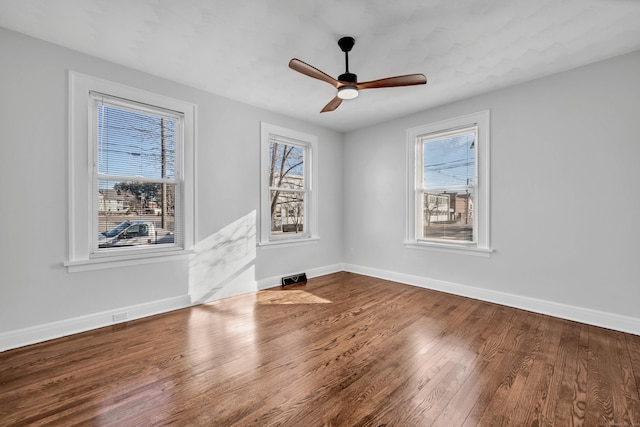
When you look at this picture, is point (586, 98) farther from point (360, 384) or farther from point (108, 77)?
point (108, 77)

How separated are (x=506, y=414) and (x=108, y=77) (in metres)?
4.35

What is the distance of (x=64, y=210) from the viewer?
2.70 metres

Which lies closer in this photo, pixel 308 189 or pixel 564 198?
pixel 564 198

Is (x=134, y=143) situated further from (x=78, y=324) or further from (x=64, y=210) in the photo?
(x=78, y=324)

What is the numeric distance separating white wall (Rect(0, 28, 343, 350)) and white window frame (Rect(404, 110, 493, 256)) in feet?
→ 8.17

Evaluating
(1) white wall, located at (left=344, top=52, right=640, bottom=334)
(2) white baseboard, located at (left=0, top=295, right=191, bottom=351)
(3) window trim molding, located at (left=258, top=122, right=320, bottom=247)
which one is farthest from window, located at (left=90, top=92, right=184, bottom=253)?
(1) white wall, located at (left=344, top=52, right=640, bottom=334)

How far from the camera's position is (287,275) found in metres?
4.60

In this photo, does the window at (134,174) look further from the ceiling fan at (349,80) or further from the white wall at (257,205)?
the ceiling fan at (349,80)

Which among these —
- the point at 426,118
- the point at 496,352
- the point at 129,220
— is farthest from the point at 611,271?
the point at 129,220

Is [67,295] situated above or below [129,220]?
below

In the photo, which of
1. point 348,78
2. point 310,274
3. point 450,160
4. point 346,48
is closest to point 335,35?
point 346,48

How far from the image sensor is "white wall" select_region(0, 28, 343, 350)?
2463 mm

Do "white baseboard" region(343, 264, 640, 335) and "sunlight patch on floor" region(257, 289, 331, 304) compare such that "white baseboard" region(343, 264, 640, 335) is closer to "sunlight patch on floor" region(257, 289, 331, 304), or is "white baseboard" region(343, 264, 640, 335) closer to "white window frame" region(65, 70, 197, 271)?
"sunlight patch on floor" region(257, 289, 331, 304)

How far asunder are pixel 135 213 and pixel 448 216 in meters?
4.09
